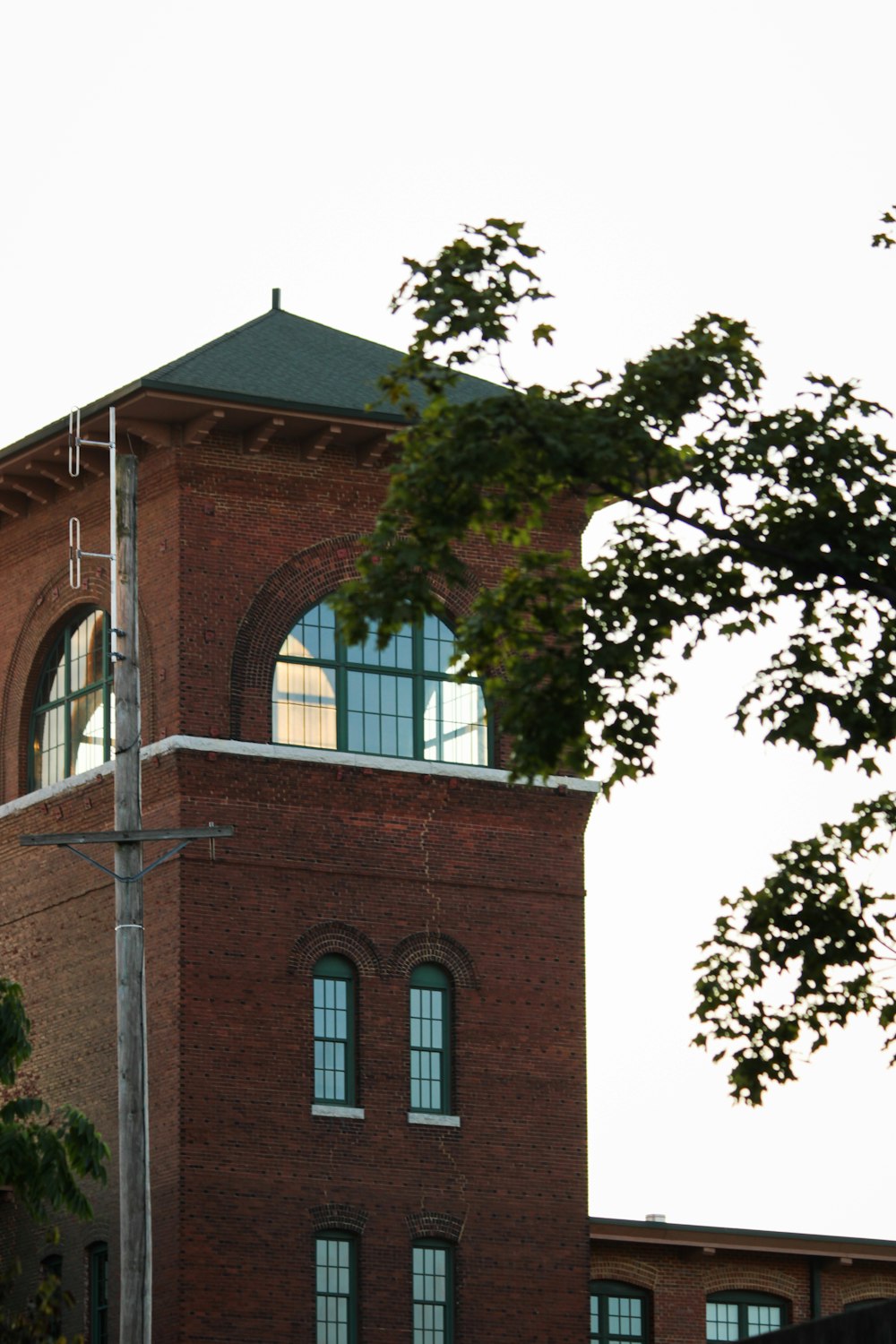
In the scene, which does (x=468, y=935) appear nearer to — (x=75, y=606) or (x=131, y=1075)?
(x=75, y=606)

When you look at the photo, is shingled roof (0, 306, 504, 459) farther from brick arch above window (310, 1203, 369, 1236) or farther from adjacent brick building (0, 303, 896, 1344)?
brick arch above window (310, 1203, 369, 1236)

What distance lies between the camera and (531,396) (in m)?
23.2

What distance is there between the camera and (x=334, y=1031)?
1544 inches

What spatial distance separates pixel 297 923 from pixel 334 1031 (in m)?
1.55

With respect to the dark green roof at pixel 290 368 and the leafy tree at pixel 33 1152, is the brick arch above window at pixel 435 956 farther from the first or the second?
the leafy tree at pixel 33 1152

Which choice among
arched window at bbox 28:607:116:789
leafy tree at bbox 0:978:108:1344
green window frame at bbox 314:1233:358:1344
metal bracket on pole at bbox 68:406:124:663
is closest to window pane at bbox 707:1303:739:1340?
green window frame at bbox 314:1233:358:1344

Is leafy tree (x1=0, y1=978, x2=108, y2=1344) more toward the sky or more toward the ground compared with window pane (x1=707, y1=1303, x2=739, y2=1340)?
more toward the sky

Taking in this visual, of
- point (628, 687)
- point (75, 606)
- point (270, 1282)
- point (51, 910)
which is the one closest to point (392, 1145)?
point (270, 1282)

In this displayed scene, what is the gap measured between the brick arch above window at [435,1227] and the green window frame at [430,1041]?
4.55 ft

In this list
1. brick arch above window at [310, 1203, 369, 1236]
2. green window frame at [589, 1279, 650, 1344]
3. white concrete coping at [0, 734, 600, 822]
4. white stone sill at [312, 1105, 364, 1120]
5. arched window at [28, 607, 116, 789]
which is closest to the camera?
brick arch above window at [310, 1203, 369, 1236]

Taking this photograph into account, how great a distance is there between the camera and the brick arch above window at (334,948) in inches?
1537

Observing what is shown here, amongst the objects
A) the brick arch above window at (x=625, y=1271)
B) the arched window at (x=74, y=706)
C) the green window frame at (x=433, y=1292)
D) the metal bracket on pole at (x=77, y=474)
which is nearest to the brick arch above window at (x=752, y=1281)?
the brick arch above window at (x=625, y=1271)

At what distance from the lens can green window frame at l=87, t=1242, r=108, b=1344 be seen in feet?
129

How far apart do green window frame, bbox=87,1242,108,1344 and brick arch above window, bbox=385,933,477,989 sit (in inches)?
213
